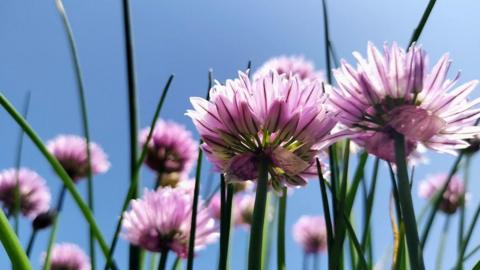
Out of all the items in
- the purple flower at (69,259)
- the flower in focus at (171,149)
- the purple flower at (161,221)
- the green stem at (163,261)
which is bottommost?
the green stem at (163,261)

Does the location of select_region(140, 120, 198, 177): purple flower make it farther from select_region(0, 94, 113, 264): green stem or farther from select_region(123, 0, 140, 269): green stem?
select_region(0, 94, 113, 264): green stem

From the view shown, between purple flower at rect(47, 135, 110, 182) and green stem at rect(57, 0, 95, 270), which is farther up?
purple flower at rect(47, 135, 110, 182)

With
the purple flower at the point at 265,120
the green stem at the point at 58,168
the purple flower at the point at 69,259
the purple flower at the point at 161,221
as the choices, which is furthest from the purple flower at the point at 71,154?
the purple flower at the point at 265,120

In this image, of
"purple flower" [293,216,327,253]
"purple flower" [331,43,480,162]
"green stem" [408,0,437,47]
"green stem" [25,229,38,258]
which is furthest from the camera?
"purple flower" [293,216,327,253]

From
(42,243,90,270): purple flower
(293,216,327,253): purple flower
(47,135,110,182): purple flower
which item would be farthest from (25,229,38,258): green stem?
(293,216,327,253): purple flower

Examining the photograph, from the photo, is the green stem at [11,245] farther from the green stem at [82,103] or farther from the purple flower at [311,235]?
the purple flower at [311,235]

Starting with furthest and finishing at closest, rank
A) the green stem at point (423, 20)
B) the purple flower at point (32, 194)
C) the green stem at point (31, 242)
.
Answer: the purple flower at point (32, 194) → the green stem at point (31, 242) → the green stem at point (423, 20)

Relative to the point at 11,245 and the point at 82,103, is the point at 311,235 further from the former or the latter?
the point at 11,245
